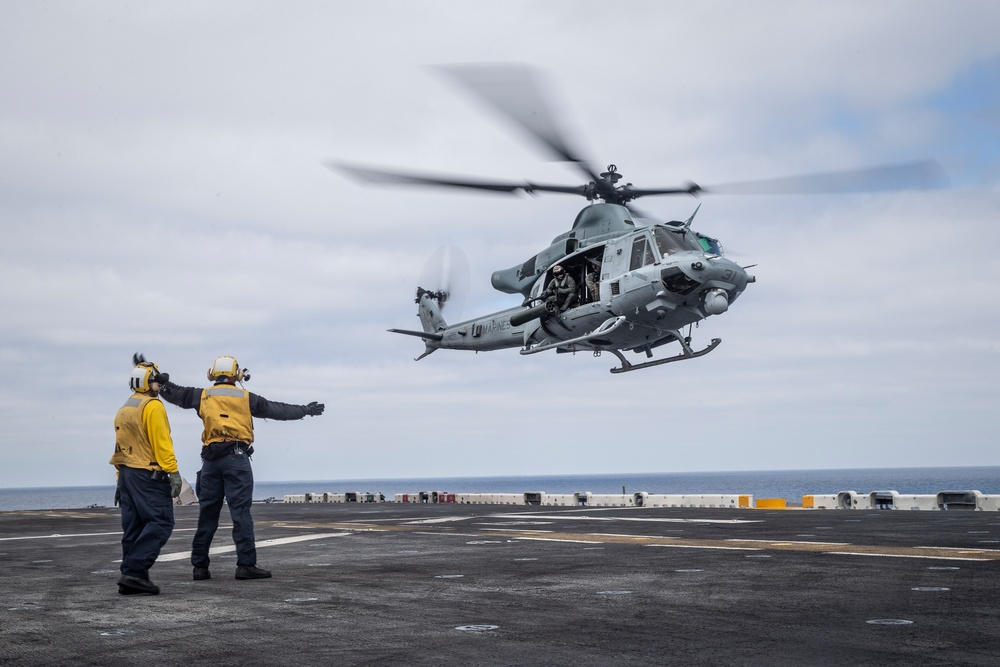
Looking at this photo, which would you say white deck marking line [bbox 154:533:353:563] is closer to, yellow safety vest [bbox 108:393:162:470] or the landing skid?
yellow safety vest [bbox 108:393:162:470]

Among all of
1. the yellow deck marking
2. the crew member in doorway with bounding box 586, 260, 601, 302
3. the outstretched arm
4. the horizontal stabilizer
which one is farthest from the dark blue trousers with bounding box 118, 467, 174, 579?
the horizontal stabilizer

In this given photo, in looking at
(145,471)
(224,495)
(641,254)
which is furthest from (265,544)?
(641,254)

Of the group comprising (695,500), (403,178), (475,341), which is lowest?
(695,500)

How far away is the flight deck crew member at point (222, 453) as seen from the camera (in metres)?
9.25

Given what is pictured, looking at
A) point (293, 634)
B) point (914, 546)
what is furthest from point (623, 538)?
point (293, 634)

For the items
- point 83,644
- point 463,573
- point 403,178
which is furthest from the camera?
point 403,178

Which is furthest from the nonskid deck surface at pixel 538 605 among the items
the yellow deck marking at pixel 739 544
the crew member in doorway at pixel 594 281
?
the crew member in doorway at pixel 594 281

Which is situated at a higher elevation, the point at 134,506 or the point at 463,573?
the point at 134,506

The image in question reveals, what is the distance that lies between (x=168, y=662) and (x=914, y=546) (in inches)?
362

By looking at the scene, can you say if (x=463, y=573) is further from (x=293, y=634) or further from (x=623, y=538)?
(x=623, y=538)

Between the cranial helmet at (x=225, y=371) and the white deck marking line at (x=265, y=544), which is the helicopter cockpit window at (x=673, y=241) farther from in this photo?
the cranial helmet at (x=225, y=371)

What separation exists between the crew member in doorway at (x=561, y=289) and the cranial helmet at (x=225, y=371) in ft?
53.5

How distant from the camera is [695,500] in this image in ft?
101

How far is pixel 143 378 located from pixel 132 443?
711 millimetres
